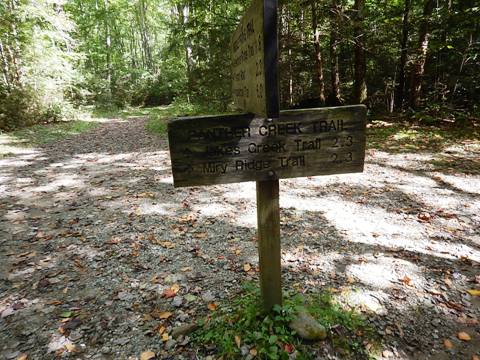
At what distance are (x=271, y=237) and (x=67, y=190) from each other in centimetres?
539

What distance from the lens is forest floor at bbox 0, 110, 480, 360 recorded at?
277 cm

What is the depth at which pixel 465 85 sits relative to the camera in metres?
11.0

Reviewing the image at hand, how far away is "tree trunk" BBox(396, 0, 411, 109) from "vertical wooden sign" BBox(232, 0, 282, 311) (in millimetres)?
10469

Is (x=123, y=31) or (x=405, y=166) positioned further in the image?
(x=123, y=31)

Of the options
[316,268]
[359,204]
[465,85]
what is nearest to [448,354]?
[316,268]

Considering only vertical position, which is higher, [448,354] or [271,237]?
[271,237]

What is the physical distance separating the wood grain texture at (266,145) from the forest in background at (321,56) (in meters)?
8.20

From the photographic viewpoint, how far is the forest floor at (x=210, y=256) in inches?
109

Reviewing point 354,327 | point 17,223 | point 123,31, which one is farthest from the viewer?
point 123,31

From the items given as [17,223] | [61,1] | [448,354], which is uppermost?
[61,1]

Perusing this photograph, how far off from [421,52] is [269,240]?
10979mm

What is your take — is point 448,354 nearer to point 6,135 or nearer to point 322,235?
point 322,235

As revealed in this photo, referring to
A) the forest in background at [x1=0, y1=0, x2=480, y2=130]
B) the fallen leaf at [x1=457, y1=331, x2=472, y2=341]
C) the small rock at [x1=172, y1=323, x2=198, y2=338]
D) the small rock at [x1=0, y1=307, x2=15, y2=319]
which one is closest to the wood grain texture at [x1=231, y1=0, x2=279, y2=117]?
the small rock at [x1=172, y1=323, x2=198, y2=338]

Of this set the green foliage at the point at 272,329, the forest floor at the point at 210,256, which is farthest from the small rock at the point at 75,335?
the green foliage at the point at 272,329
